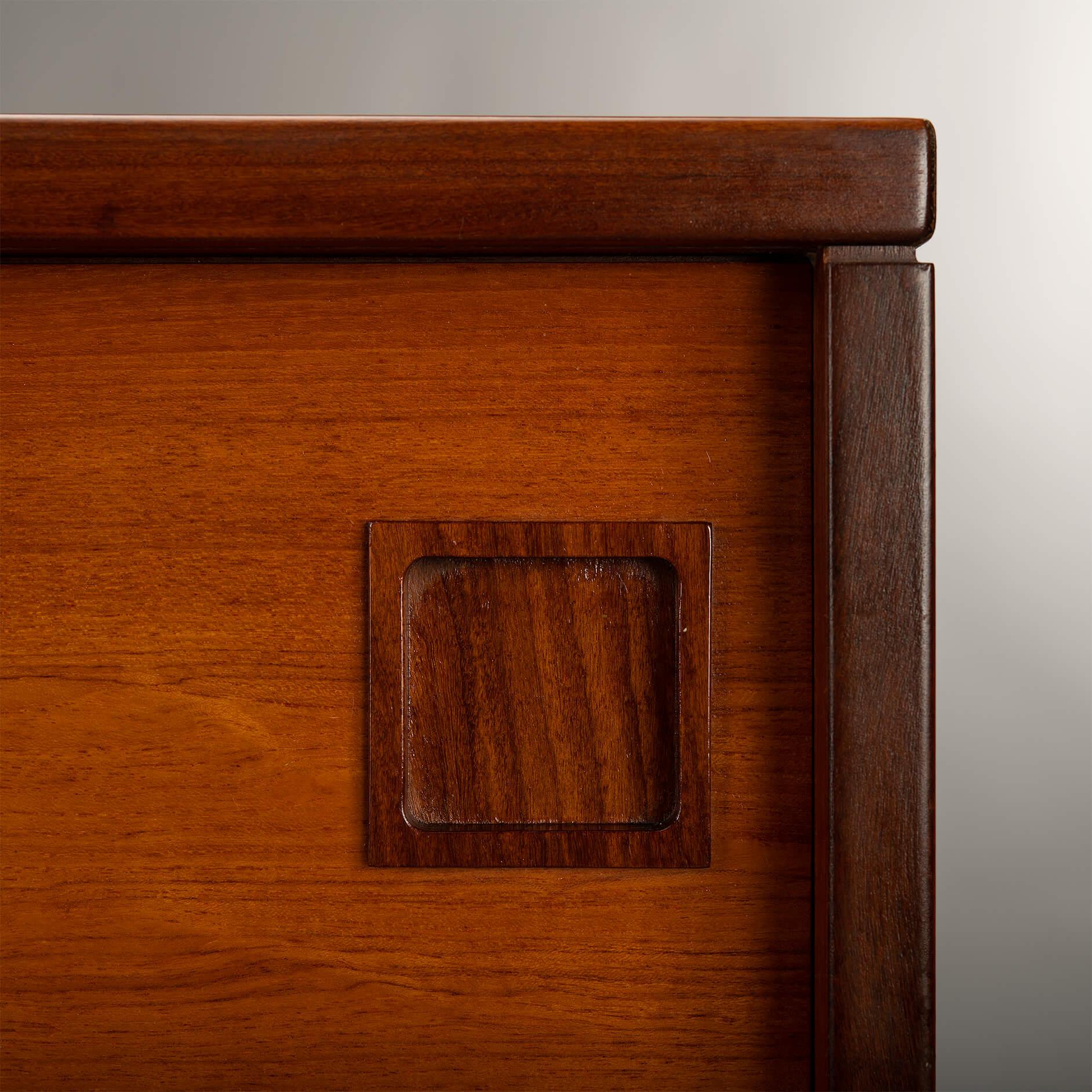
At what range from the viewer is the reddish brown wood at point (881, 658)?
23cm

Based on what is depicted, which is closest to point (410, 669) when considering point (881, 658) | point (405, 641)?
point (405, 641)

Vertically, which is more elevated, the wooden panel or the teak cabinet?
the wooden panel

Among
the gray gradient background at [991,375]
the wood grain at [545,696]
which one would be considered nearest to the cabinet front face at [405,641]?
the wood grain at [545,696]

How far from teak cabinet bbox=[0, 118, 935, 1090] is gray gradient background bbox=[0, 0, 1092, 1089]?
44cm

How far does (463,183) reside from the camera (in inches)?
9.0

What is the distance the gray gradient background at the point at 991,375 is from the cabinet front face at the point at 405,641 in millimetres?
438

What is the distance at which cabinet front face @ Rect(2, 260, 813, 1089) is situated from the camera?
0.25m

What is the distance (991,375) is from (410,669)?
0.54m

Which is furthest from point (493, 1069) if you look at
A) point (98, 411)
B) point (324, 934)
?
point (98, 411)

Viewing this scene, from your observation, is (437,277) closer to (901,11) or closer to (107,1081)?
(107,1081)

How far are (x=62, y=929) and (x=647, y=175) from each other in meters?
0.24

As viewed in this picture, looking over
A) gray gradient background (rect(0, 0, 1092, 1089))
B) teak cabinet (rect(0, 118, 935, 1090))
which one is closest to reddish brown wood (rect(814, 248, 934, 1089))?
teak cabinet (rect(0, 118, 935, 1090))

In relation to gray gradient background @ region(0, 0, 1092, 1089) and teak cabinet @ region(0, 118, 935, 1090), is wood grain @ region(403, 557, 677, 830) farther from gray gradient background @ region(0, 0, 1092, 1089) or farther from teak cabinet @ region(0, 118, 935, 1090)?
gray gradient background @ region(0, 0, 1092, 1089)

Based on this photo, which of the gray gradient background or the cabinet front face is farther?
the gray gradient background
